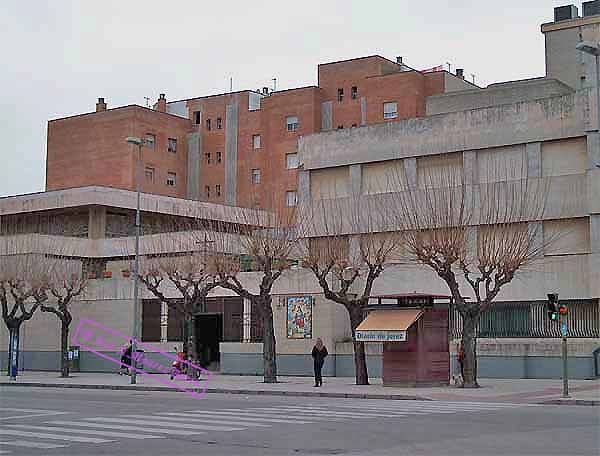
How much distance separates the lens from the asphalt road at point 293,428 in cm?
1470

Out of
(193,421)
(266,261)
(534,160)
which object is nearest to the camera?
(193,421)

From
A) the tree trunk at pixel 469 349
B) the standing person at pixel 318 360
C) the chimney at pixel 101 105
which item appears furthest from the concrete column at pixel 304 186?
the chimney at pixel 101 105

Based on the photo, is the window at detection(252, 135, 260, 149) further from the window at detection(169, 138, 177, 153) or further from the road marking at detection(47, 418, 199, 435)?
the road marking at detection(47, 418, 199, 435)

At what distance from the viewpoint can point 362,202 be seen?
48.7m

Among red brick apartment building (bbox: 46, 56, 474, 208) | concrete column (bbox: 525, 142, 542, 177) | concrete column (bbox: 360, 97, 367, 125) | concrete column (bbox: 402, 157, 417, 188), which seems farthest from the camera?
concrete column (bbox: 360, 97, 367, 125)

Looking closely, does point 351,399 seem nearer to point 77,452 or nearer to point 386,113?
point 77,452

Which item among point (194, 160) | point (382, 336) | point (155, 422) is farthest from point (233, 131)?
point (155, 422)

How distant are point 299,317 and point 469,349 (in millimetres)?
13015

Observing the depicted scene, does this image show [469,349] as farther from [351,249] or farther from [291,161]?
[291,161]

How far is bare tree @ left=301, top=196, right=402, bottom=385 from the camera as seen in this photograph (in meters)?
35.5

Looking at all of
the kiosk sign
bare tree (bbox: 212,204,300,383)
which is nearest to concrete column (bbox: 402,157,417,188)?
bare tree (bbox: 212,204,300,383)

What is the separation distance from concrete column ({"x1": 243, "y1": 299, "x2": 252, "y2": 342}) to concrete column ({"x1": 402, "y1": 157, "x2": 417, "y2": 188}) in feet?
33.0

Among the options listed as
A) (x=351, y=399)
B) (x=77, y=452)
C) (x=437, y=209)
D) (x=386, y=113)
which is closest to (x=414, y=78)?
(x=386, y=113)

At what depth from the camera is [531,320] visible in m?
41.2
